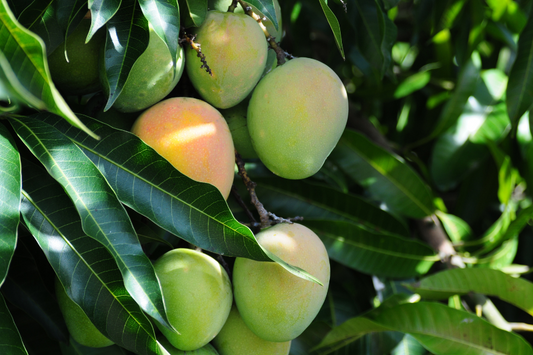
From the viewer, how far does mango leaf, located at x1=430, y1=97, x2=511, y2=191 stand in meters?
1.54

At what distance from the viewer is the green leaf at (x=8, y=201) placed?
491mm

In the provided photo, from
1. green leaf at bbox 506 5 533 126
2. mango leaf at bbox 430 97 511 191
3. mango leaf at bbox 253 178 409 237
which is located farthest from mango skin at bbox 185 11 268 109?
mango leaf at bbox 430 97 511 191

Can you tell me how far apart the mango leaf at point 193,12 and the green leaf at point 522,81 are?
83 centimetres

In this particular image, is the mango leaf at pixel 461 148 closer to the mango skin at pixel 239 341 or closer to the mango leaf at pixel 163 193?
the mango skin at pixel 239 341

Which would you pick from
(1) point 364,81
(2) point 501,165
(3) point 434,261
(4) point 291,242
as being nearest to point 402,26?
(1) point 364,81

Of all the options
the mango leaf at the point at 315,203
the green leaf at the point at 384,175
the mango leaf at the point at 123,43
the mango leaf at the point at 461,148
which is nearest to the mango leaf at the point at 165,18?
the mango leaf at the point at 123,43

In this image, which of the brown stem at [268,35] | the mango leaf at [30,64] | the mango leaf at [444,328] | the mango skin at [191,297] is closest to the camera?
the mango leaf at [30,64]

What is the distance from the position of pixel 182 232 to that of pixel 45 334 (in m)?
0.36

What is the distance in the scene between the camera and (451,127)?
1554 millimetres

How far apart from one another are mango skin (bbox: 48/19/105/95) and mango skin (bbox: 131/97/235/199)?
10cm

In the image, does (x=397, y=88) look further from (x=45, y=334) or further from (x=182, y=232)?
(x=45, y=334)

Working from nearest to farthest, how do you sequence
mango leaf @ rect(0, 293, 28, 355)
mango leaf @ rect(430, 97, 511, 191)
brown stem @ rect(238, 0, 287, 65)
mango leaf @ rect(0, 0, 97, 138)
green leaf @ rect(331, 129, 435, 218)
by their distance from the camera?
mango leaf @ rect(0, 0, 97, 138), mango leaf @ rect(0, 293, 28, 355), brown stem @ rect(238, 0, 287, 65), green leaf @ rect(331, 129, 435, 218), mango leaf @ rect(430, 97, 511, 191)

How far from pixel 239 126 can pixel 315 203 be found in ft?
1.68

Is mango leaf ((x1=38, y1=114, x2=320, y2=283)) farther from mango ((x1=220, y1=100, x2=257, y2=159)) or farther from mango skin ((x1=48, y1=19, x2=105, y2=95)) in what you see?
mango ((x1=220, y1=100, x2=257, y2=159))
